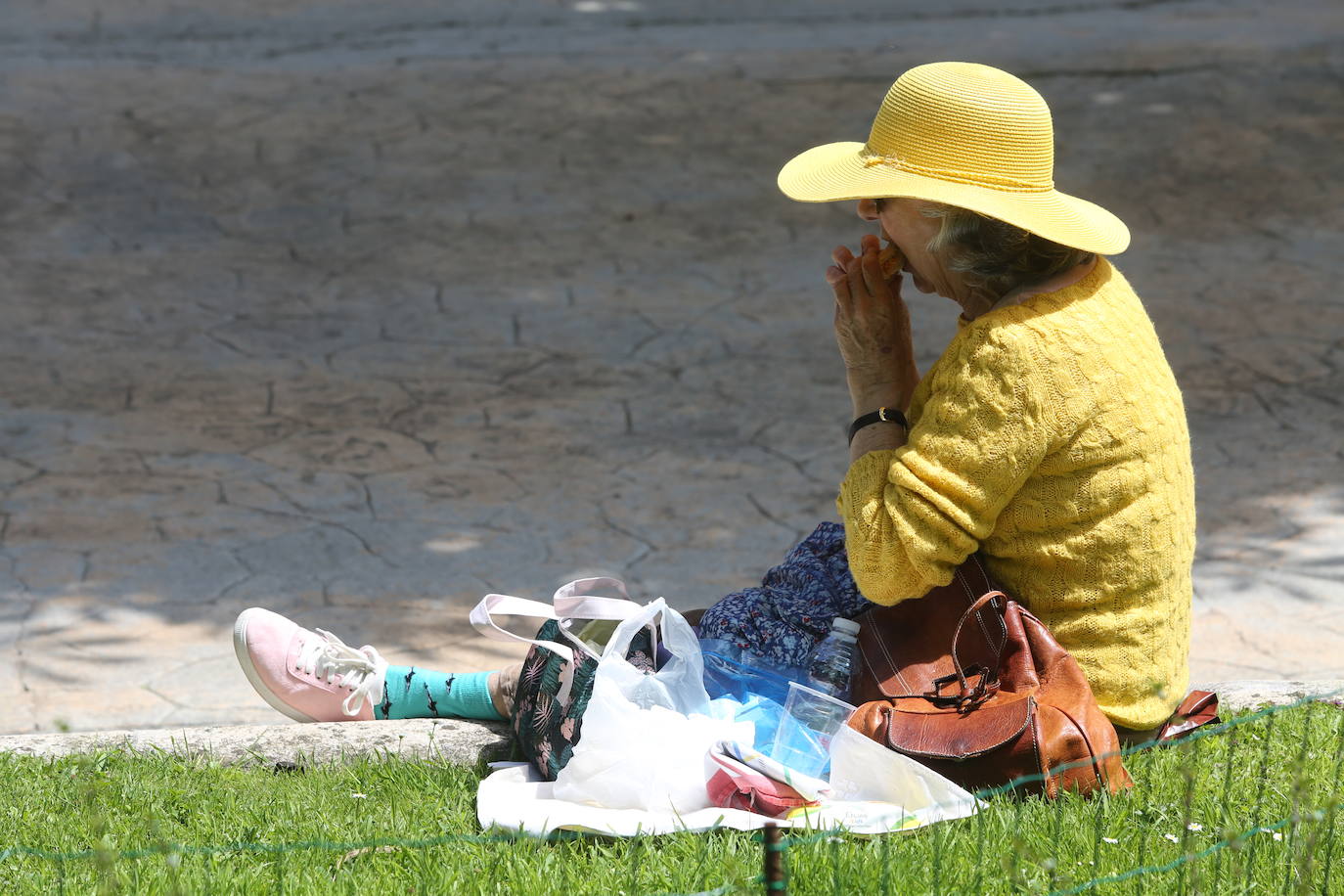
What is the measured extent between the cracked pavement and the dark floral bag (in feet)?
4.50

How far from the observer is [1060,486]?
9.75 ft

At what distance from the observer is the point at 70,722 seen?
14.3 ft

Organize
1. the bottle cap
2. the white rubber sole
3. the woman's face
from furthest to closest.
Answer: the white rubber sole, the bottle cap, the woman's face

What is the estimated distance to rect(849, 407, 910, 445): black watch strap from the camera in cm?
317

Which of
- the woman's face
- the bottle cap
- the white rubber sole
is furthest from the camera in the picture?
the white rubber sole

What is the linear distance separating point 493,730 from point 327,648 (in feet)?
1.41

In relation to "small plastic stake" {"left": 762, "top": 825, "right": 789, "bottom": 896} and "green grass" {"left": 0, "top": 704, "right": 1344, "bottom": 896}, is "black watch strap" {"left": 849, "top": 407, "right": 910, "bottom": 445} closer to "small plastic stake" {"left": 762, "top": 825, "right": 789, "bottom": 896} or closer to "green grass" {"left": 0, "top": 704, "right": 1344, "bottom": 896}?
"green grass" {"left": 0, "top": 704, "right": 1344, "bottom": 896}

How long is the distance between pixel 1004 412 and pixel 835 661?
0.65m

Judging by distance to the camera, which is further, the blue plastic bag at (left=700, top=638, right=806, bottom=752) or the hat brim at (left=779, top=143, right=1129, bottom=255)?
the blue plastic bag at (left=700, top=638, right=806, bottom=752)

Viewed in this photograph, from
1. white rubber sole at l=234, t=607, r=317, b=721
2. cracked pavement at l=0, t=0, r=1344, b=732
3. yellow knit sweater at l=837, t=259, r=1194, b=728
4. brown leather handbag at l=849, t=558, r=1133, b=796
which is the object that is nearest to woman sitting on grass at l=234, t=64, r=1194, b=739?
yellow knit sweater at l=837, t=259, r=1194, b=728

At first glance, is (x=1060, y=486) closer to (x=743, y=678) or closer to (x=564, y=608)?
(x=743, y=678)

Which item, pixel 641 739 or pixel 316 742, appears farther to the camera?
pixel 316 742

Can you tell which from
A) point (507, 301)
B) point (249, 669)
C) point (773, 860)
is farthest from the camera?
point (507, 301)

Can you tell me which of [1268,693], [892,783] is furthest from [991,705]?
[1268,693]
